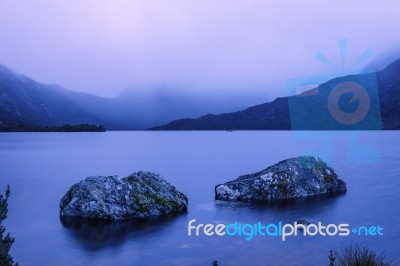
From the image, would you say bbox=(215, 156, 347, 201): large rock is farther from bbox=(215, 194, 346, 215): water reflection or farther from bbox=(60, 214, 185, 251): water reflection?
bbox=(60, 214, 185, 251): water reflection

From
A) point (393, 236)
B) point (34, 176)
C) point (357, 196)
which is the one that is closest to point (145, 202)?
point (393, 236)

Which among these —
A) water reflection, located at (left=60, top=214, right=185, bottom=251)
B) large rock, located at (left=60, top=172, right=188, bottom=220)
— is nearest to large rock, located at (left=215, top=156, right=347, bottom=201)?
large rock, located at (left=60, top=172, right=188, bottom=220)

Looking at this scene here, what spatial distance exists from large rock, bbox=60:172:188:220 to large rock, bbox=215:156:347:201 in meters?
3.76

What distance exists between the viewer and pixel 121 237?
14.9m

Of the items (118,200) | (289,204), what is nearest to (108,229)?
(118,200)

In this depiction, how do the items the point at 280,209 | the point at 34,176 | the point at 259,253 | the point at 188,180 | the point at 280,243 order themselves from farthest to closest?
the point at 34,176
the point at 188,180
the point at 280,209
the point at 280,243
the point at 259,253

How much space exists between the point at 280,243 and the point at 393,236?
180 inches

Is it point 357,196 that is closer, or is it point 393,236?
point 393,236

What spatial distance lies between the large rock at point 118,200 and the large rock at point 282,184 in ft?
12.3

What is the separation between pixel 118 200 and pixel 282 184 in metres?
9.64

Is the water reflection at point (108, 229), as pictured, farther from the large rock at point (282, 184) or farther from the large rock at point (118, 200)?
the large rock at point (282, 184)

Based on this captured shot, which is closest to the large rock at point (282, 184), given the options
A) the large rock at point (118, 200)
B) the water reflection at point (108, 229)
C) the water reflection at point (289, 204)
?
the water reflection at point (289, 204)

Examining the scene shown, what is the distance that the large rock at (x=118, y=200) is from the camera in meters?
17.6

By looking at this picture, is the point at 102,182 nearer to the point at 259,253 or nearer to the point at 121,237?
the point at 121,237
